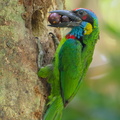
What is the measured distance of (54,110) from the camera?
326 cm

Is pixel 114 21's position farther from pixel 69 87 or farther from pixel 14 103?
pixel 14 103

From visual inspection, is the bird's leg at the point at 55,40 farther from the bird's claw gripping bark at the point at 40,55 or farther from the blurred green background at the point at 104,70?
the blurred green background at the point at 104,70

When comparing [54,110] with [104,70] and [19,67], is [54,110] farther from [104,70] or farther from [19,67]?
[104,70]

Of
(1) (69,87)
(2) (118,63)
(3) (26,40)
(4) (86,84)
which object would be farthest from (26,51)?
(2) (118,63)

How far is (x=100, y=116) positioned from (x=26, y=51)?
1874 millimetres

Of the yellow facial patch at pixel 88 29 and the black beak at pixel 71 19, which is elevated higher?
the black beak at pixel 71 19

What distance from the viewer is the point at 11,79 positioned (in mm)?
2977

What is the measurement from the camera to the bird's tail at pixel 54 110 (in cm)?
321

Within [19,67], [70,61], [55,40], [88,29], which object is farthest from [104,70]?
[19,67]

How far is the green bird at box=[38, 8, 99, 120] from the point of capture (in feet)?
10.8

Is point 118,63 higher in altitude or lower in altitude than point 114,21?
lower

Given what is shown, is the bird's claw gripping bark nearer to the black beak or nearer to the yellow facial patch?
the black beak

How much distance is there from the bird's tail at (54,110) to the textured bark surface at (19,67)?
0.23 ft

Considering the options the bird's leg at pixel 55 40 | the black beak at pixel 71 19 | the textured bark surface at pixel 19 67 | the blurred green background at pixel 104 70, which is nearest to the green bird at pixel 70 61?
the black beak at pixel 71 19
